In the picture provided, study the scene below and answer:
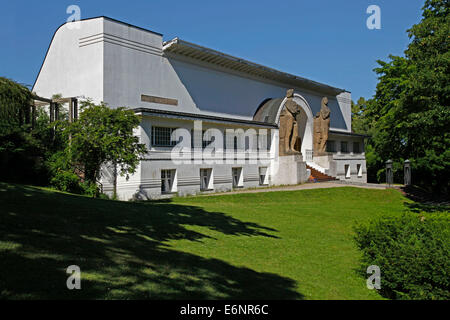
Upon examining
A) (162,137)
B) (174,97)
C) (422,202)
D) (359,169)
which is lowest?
(422,202)

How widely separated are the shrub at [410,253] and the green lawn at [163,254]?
1.76 ft

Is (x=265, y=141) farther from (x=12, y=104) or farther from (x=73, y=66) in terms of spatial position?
(x=12, y=104)

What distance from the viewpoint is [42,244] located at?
19.6 feet

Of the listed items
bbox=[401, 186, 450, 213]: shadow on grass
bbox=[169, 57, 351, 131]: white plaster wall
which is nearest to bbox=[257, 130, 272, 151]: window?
bbox=[169, 57, 351, 131]: white plaster wall

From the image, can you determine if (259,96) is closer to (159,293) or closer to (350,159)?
(350,159)

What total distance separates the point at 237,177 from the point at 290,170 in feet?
14.8

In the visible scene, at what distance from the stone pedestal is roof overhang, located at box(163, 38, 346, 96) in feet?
27.5

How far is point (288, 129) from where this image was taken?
28.2 metres

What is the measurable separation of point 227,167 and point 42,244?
62.6 ft

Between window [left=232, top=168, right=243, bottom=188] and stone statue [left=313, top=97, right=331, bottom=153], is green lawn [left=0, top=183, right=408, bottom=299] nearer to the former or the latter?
window [left=232, top=168, right=243, bottom=188]

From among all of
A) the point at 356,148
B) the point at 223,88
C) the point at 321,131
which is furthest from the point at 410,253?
the point at 356,148

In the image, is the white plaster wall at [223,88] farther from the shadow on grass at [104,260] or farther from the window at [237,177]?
the shadow on grass at [104,260]

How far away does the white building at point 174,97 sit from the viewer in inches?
811
